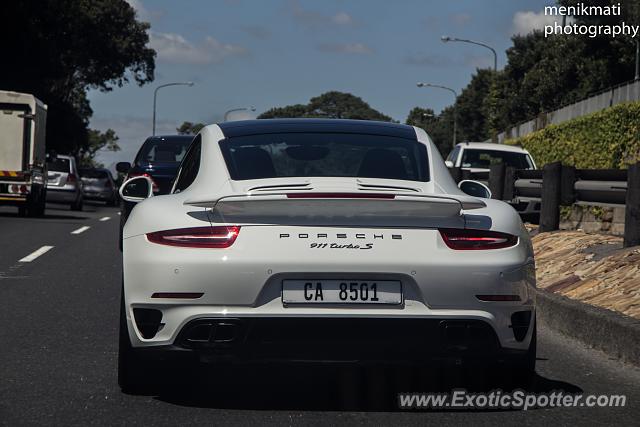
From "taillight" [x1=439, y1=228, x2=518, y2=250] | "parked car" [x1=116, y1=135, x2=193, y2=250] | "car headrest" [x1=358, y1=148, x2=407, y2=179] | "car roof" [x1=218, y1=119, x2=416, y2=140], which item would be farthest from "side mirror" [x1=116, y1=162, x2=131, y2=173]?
"taillight" [x1=439, y1=228, x2=518, y2=250]

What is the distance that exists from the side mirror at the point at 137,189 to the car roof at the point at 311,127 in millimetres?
866

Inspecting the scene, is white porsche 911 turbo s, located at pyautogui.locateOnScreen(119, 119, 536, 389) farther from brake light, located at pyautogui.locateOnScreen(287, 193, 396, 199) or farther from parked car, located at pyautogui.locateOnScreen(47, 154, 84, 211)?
parked car, located at pyautogui.locateOnScreen(47, 154, 84, 211)

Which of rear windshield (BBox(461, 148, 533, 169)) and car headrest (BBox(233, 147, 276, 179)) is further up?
rear windshield (BBox(461, 148, 533, 169))

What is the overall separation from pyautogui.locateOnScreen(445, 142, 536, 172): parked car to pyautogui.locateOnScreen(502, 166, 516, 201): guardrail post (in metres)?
4.37

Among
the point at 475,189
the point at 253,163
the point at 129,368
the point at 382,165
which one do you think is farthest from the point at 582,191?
the point at 129,368

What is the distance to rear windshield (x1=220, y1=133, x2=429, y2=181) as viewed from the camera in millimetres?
6199

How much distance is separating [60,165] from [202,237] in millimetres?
30101

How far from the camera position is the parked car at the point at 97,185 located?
44.3 metres

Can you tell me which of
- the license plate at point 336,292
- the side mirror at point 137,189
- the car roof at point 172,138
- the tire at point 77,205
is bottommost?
the tire at point 77,205

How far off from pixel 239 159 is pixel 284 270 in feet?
3.75

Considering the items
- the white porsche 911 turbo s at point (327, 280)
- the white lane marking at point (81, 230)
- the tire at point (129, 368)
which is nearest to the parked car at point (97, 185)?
the white lane marking at point (81, 230)

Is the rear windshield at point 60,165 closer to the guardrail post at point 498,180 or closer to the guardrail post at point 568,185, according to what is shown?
the guardrail post at point 498,180

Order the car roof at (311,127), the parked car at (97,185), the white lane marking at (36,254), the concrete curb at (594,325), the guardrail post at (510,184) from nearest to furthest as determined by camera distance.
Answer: the car roof at (311,127)
the concrete curb at (594,325)
the white lane marking at (36,254)
the guardrail post at (510,184)
the parked car at (97,185)

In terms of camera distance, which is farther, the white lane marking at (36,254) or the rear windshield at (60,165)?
the rear windshield at (60,165)
